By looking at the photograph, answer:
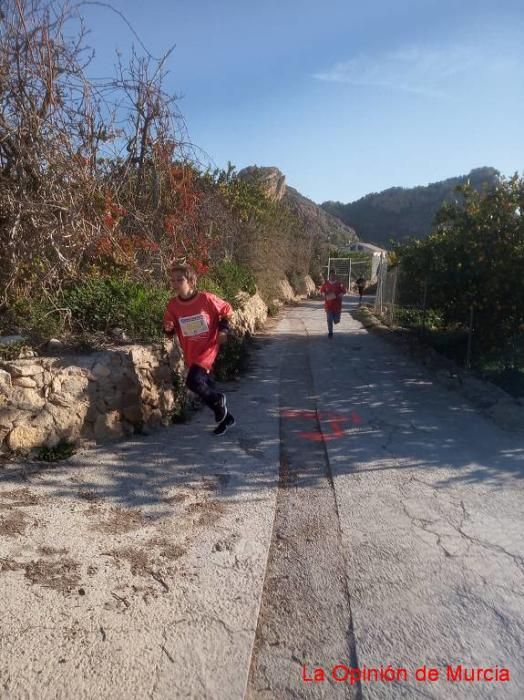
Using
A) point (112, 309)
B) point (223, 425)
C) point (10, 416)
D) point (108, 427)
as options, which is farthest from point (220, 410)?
point (10, 416)

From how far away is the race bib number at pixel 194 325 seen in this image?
17.5 ft

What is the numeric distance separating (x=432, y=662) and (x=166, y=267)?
23.6 ft

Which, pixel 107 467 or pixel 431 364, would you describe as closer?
pixel 107 467

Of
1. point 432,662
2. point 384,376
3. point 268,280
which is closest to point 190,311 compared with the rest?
point 432,662

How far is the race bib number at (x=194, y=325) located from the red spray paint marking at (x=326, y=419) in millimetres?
1606

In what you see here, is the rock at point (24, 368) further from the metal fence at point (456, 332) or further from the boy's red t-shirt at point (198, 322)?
the metal fence at point (456, 332)

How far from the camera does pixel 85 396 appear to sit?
5016 millimetres

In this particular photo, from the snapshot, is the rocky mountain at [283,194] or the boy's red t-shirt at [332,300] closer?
the boy's red t-shirt at [332,300]

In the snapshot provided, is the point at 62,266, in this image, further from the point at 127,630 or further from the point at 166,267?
the point at 127,630

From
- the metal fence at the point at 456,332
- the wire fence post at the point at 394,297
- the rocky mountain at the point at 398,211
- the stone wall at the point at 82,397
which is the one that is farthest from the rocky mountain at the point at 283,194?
the stone wall at the point at 82,397

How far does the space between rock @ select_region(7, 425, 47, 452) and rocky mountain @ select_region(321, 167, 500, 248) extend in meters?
79.1

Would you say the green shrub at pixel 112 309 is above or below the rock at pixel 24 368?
above

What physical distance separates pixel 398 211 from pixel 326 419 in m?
87.0

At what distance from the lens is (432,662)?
2.47m
